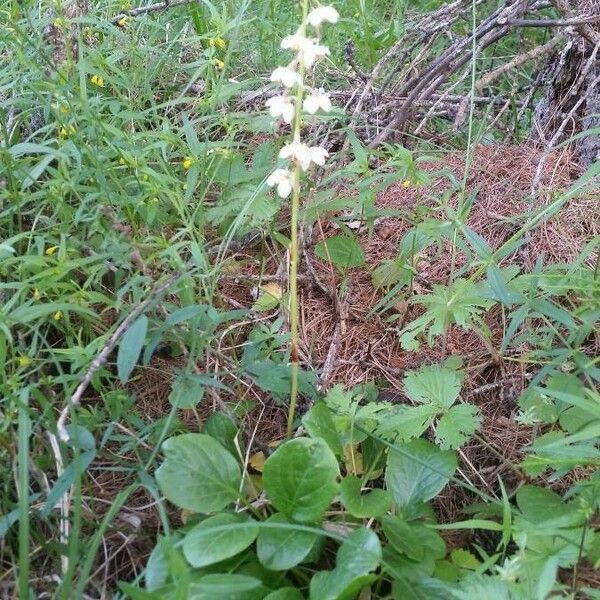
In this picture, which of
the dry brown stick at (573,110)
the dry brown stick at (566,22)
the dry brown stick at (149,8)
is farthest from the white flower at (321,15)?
the dry brown stick at (149,8)

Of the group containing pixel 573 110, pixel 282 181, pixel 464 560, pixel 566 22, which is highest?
pixel 282 181

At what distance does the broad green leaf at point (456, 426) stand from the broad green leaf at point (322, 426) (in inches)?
8.3

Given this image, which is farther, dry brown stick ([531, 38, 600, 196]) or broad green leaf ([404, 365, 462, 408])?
dry brown stick ([531, 38, 600, 196])

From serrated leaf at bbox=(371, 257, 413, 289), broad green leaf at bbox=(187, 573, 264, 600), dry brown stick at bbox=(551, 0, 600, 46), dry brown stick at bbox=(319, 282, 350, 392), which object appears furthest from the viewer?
dry brown stick at bbox=(551, 0, 600, 46)

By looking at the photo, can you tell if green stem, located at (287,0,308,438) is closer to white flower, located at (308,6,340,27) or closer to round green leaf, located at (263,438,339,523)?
white flower, located at (308,6,340,27)

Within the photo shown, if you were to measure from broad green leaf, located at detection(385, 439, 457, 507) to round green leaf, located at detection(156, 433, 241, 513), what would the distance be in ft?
1.05

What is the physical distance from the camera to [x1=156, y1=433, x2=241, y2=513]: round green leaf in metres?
1.34

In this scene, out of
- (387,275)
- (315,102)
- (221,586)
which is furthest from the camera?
(387,275)

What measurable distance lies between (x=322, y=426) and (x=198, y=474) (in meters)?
0.26

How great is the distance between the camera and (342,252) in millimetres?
1983

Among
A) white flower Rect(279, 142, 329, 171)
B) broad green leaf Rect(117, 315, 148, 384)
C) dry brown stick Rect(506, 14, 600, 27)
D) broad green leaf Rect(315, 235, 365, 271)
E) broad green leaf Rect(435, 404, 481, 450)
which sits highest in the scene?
white flower Rect(279, 142, 329, 171)

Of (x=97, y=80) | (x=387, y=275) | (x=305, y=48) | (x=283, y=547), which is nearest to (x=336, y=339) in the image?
(x=387, y=275)

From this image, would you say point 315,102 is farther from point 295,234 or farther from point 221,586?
point 221,586

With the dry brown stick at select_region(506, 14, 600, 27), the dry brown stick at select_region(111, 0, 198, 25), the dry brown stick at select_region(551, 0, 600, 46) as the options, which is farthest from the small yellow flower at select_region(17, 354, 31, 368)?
the dry brown stick at select_region(551, 0, 600, 46)
